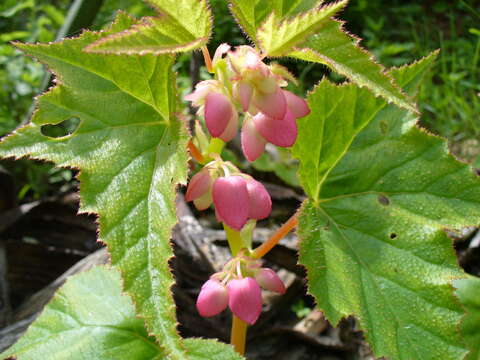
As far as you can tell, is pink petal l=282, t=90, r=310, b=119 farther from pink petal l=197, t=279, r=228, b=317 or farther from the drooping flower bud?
pink petal l=197, t=279, r=228, b=317

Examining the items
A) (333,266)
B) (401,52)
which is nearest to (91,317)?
(333,266)

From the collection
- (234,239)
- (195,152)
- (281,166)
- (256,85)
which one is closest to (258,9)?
(256,85)

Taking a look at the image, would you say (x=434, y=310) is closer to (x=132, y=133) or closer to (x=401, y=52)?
(x=132, y=133)

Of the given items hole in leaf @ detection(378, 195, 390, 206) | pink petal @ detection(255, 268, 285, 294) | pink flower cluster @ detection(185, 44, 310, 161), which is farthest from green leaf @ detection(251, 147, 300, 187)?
pink flower cluster @ detection(185, 44, 310, 161)

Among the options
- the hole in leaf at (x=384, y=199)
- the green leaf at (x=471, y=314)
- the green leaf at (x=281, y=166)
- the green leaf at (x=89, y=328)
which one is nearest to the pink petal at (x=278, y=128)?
the hole in leaf at (x=384, y=199)

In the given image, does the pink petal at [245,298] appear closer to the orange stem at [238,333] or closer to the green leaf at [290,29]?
the orange stem at [238,333]

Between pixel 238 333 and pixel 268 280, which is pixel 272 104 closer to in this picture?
pixel 268 280
